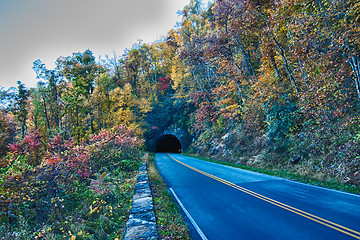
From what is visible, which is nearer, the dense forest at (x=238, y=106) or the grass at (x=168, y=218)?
the grass at (x=168, y=218)

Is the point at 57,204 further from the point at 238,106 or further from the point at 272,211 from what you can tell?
the point at 238,106

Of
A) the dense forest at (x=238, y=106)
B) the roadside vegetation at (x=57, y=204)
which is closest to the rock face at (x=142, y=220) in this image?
the roadside vegetation at (x=57, y=204)

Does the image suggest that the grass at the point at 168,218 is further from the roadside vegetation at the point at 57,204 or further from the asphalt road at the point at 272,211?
the roadside vegetation at the point at 57,204

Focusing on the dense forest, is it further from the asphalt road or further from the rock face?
the asphalt road

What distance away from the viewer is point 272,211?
5.20 m

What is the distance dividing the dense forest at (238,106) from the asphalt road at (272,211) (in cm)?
246


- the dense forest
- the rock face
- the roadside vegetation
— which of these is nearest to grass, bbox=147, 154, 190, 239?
the rock face

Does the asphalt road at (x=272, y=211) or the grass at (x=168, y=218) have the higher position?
the grass at (x=168, y=218)

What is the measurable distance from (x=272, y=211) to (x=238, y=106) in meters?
11.8

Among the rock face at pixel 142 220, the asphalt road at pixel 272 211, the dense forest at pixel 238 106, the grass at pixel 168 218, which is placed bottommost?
the asphalt road at pixel 272 211

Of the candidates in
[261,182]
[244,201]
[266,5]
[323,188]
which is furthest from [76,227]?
[266,5]

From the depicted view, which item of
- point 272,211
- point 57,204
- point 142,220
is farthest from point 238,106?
point 57,204

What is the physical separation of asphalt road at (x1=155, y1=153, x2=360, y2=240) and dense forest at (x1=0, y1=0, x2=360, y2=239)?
2.46 m

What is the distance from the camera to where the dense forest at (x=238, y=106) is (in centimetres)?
660
